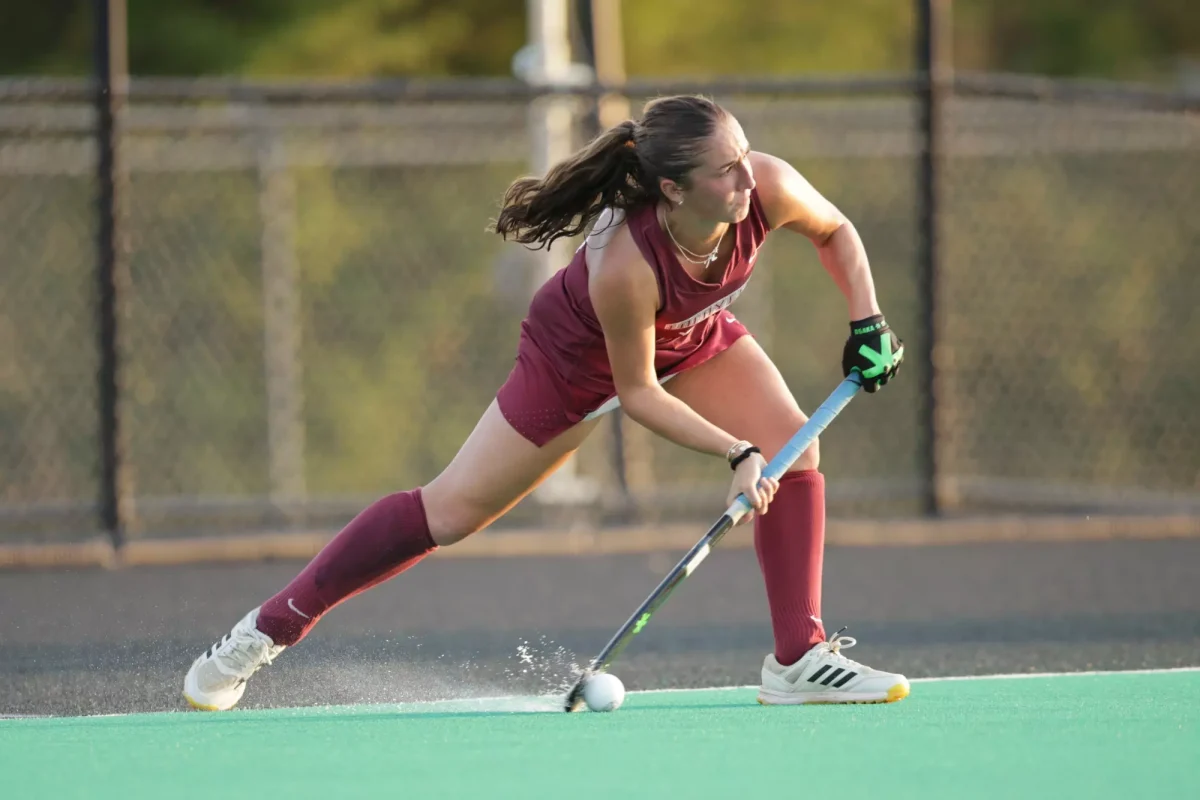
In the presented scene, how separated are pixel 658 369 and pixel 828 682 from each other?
830mm

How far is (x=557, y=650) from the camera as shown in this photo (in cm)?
580

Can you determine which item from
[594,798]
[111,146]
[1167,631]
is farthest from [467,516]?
[111,146]

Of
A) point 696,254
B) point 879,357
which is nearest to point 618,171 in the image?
point 696,254

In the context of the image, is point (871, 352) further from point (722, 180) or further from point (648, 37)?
point (648, 37)

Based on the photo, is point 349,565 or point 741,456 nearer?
point 741,456

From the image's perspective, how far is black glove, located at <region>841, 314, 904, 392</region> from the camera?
458 cm

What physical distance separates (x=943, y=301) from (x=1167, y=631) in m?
2.82

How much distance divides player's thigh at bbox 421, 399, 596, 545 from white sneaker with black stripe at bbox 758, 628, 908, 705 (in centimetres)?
72

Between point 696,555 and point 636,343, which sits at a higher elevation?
point 636,343

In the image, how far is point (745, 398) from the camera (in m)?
4.68

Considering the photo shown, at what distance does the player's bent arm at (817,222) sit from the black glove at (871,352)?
0.04 meters

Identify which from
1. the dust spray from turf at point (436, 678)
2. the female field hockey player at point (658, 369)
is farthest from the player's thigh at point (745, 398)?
the dust spray from turf at point (436, 678)

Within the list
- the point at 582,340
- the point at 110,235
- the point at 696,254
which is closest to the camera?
the point at 696,254

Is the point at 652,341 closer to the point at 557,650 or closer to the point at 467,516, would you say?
the point at 467,516
